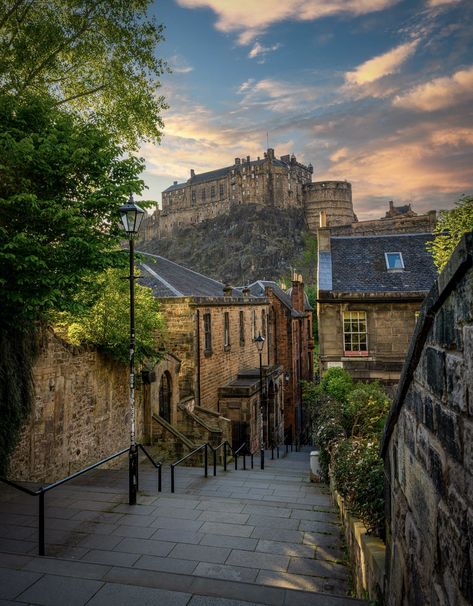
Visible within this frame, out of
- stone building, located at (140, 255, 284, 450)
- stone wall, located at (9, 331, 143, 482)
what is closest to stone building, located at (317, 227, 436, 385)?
stone building, located at (140, 255, 284, 450)

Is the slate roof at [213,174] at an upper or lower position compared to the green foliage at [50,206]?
upper

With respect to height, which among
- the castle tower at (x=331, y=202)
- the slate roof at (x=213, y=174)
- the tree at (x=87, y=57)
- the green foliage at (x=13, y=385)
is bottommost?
the green foliage at (x=13, y=385)

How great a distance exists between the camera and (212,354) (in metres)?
22.7

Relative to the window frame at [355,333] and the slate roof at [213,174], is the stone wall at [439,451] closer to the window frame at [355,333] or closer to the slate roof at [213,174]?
the window frame at [355,333]

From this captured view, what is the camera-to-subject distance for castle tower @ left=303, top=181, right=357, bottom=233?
4166 inches

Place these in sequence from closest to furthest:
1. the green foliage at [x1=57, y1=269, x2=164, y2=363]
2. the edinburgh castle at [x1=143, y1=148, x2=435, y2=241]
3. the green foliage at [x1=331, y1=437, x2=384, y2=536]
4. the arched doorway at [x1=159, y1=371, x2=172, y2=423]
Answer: the green foliage at [x1=331, y1=437, x2=384, y2=536]
the green foliage at [x1=57, y1=269, x2=164, y2=363]
the arched doorway at [x1=159, y1=371, x2=172, y2=423]
the edinburgh castle at [x1=143, y1=148, x2=435, y2=241]

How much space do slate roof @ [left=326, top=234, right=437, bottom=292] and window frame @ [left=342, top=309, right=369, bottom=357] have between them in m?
1.17

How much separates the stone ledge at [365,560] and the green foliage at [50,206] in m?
7.03

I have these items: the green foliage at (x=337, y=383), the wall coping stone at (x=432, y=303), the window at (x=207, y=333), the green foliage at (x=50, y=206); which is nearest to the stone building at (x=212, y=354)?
the window at (x=207, y=333)

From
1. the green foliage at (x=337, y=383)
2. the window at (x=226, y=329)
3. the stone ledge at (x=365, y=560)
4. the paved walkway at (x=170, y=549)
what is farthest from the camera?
the window at (x=226, y=329)

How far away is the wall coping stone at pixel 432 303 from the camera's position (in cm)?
213

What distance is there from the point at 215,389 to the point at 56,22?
17.3m

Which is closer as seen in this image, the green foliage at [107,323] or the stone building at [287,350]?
the green foliage at [107,323]

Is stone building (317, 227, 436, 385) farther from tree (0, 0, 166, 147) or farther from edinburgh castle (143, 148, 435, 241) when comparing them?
edinburgh castle (143, 148, 435, 241)
